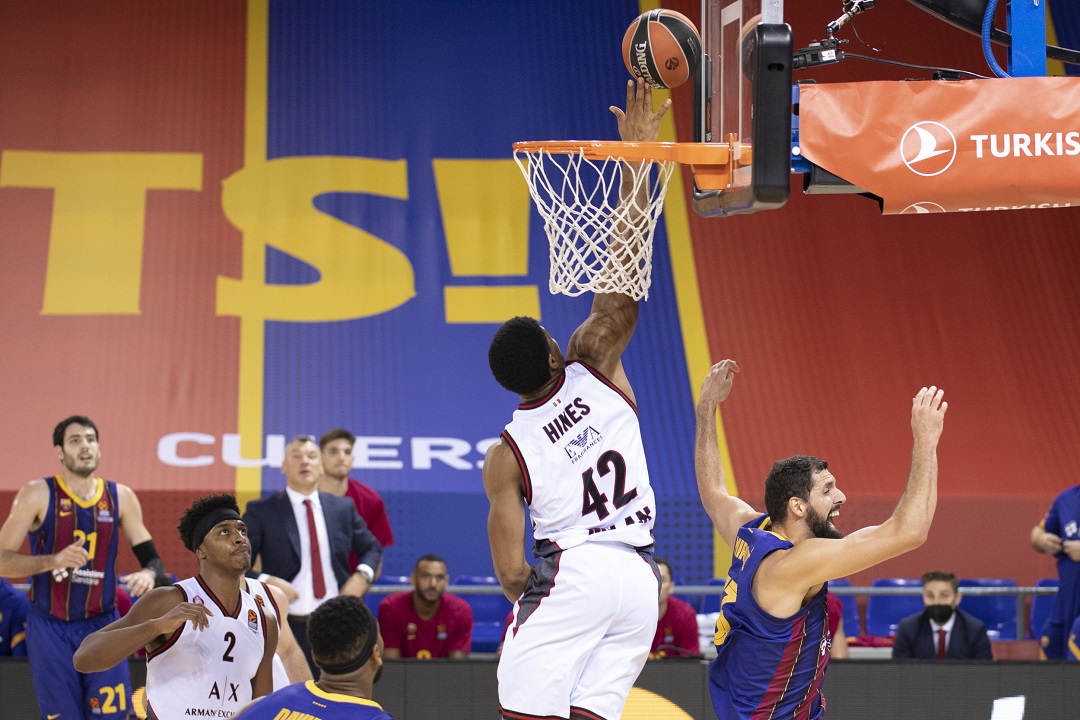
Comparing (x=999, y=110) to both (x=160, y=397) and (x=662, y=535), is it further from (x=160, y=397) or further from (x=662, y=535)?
(x=160, y=397)

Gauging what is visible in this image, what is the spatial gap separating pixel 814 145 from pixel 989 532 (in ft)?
24.1

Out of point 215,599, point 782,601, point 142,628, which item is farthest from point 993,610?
point 142,628

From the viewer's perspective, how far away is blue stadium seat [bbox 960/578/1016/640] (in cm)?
988

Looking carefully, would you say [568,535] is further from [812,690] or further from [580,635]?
[812,690]

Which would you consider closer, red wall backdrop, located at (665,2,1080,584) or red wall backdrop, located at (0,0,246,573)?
red wall backdrop, located at (665,2,1080,584)

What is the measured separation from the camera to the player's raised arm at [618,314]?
4.68 metres

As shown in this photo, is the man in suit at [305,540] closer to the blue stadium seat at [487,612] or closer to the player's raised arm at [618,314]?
the blue stadium seat at [487,612]

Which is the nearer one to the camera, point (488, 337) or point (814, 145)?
point (814, 145)

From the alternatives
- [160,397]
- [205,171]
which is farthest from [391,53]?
[160,397]

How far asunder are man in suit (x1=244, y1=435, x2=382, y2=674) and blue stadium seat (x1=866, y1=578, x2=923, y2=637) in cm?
438

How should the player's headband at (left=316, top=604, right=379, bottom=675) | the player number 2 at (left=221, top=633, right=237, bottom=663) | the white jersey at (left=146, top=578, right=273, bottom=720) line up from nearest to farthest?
the player's headband at (left=316, top=604, right=379, bottom=675)
the white jersey at (left=146, top=578, right=273, bottom=720)
the player number 2 at (left=221, top=633, right=237, bottom=663)

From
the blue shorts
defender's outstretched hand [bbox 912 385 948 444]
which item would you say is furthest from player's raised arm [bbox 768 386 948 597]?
A: the blue shorts

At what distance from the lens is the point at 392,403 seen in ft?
39.0

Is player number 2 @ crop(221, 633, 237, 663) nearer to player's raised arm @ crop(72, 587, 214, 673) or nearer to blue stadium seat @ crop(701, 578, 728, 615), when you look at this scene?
player's raised arm @ crop(72, 587, 214, 673)
